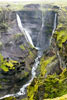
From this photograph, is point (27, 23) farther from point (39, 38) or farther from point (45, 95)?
point (45, 95)

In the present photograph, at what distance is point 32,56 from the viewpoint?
32906 millimetres

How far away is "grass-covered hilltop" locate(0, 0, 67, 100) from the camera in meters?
18.9

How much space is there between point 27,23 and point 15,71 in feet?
55.2

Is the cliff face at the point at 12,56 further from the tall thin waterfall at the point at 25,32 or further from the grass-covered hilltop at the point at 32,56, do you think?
the tall thin waterfall at the point at 25,32

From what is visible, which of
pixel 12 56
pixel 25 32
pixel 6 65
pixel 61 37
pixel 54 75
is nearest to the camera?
pixel 54 75

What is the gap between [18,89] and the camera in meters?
26.7

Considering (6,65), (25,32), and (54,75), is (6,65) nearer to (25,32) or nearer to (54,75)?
(54,75)

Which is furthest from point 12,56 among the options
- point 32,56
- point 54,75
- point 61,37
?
point 54,75

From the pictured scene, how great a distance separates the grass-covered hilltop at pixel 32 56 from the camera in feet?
62.1

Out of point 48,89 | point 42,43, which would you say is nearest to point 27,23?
point 42,43

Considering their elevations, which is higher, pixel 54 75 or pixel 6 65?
pixel 6 65

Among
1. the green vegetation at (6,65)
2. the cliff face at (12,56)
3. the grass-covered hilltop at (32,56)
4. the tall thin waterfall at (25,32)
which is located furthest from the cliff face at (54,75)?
the tall thin waterfall at (25,32)

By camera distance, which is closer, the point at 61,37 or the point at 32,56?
the point at 61,37

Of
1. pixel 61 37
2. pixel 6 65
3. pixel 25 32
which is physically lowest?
pixel 6 65
